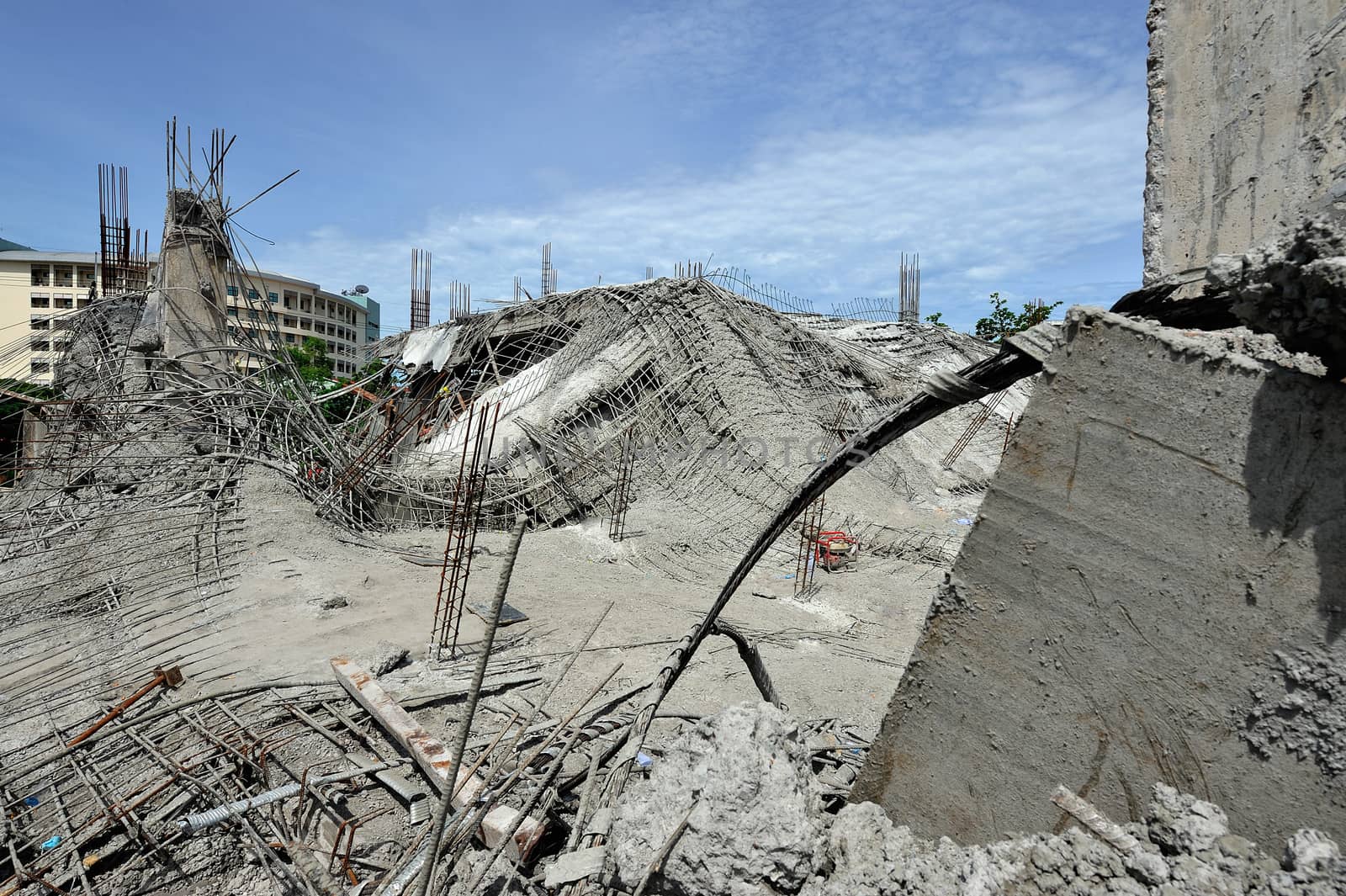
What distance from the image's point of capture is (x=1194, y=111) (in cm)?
194

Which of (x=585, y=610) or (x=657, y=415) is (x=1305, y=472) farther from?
(x=657, y=415)

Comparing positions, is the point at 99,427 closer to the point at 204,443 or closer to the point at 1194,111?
the point at 204,443

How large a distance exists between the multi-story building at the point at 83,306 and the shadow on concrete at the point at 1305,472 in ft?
29.2

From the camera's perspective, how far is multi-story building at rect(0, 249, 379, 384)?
9.03 meters

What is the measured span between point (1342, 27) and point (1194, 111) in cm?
39

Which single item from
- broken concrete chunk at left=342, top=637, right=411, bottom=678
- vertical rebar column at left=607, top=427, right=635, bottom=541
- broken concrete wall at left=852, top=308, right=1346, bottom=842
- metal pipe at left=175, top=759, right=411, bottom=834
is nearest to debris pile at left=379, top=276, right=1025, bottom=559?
vertical rebar column at left=607, top=427, right=635, bottom=541

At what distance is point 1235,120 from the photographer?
1814mm

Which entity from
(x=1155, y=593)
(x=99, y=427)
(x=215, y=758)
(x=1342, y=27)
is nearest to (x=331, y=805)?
(x=215, y=758)

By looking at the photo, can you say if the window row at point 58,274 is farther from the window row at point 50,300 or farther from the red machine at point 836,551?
the red machine at point 836,551

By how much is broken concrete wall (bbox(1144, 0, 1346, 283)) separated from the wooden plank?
2453 mm

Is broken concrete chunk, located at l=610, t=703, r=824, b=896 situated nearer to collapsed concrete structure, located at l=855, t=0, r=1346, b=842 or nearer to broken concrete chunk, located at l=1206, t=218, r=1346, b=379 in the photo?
collapsed concrete structure, located at l=855, t=0, r=1346, b=842

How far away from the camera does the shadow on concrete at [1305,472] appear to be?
1.25 meters

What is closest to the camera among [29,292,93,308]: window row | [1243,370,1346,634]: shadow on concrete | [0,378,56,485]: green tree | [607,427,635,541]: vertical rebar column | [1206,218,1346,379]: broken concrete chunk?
[1206,218,1346,379]: broken concrete chunk

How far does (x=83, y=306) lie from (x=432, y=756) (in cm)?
1615
